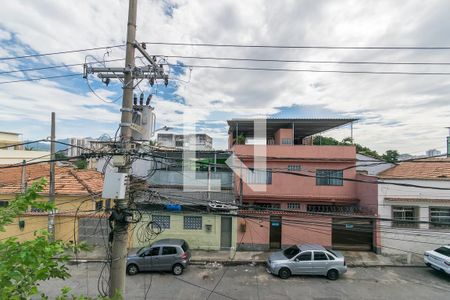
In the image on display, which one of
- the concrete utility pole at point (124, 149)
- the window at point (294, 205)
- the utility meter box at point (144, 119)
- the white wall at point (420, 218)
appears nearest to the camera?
the concrete utility pole at point (124, 149)

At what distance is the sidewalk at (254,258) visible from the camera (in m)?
14.1

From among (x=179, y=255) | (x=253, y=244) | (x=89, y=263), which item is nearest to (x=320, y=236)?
(x=253, y=244)

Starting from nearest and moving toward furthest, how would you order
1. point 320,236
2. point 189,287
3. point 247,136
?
point 189,287, point 320,236, point 247,136

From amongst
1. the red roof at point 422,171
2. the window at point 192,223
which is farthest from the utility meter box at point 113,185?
the red roof at point 422,171

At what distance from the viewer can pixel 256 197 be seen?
59.3 ft

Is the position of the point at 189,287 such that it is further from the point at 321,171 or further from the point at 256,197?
the point at 321,171

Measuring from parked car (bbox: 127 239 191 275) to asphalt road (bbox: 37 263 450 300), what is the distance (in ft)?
1.05

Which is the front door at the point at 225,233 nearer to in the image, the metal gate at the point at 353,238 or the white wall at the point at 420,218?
the metal gate at the point at 353,238

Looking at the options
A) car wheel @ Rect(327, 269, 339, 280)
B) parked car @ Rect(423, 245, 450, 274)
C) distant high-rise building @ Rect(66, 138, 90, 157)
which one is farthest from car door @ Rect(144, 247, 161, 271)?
parked car @ Rect(423, 245, 450, 274)

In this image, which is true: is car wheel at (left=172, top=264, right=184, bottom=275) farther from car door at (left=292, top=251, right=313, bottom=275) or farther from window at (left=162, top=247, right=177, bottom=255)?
car door at (left=292, top=251, right=313, bottom=275)

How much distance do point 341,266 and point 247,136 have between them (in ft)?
42.5

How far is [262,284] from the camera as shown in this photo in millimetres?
11867

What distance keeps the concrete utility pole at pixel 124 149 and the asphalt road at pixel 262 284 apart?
6044 millimetres

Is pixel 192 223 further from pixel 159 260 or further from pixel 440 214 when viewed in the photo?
pixel 440 214
